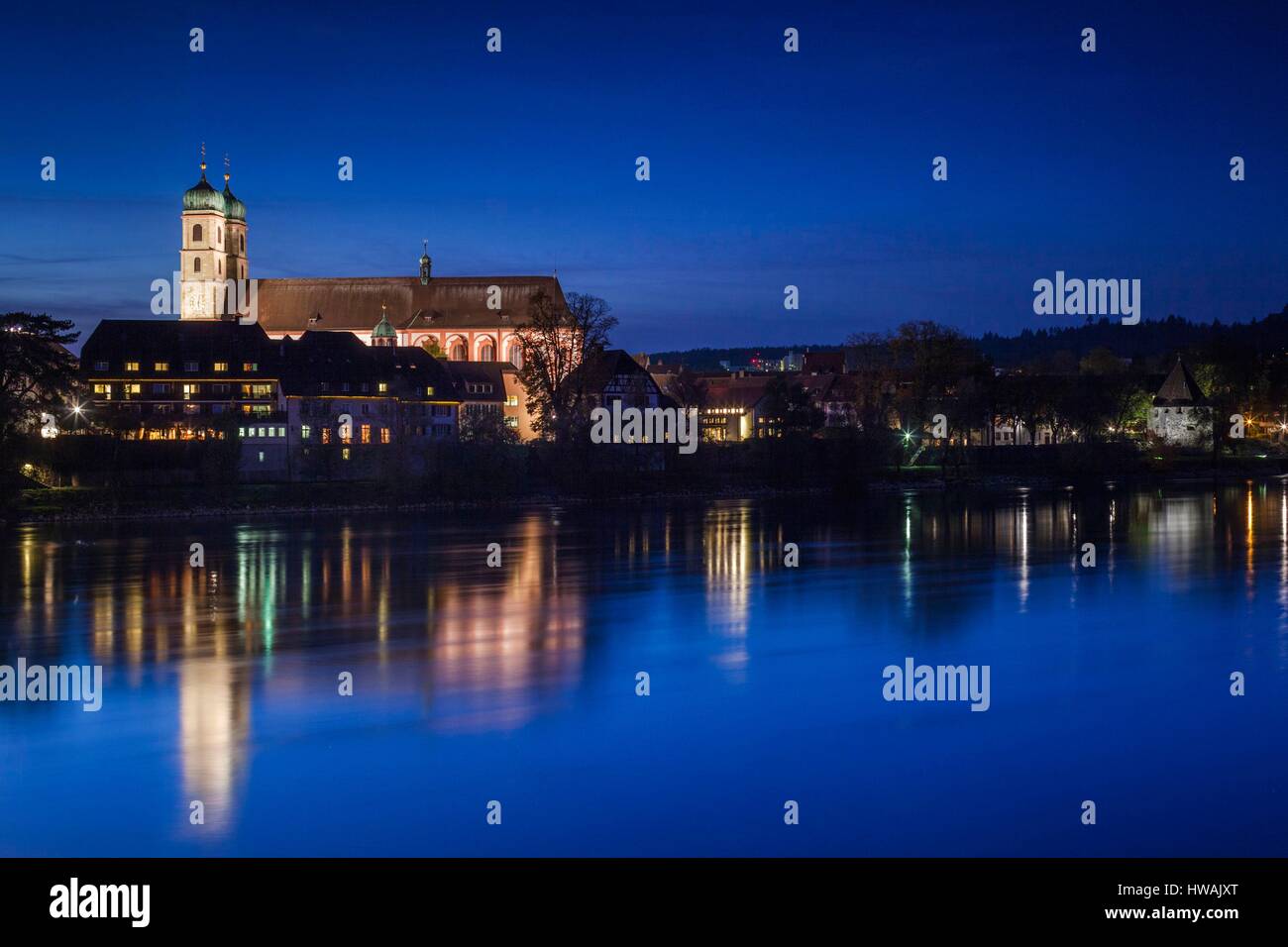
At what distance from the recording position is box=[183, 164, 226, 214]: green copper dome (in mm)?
104875

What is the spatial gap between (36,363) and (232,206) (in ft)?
193

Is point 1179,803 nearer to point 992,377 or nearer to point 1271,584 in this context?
point 1271,584

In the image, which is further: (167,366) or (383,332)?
(383,332)

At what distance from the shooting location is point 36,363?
173 feet

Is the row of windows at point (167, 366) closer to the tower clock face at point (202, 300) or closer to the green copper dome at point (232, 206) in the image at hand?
the tower clock face at point (202, 300)

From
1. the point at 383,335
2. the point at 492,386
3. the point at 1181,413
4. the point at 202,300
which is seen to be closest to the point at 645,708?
the point at 492,386

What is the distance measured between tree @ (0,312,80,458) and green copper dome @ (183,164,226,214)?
53.2 meters

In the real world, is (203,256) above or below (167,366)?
above

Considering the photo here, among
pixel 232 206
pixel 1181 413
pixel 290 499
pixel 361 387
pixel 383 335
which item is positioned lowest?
pixel 290 499

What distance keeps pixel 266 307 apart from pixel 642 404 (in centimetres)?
4478

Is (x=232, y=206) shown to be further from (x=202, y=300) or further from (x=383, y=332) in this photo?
(x=383, y=332)

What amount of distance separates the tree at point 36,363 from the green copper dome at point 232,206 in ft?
182

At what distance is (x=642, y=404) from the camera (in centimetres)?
8056
